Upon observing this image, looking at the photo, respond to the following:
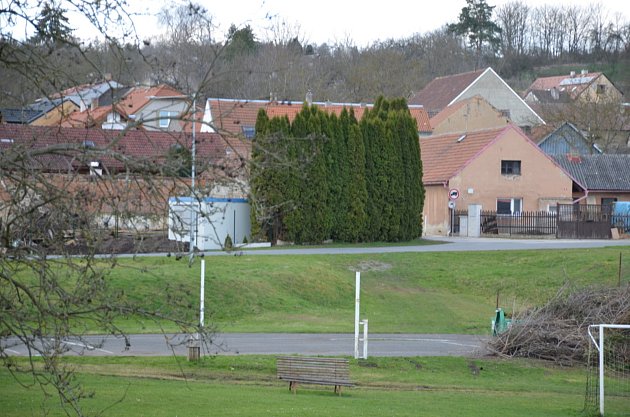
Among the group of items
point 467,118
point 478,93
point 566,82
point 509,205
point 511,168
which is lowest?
point 509,205

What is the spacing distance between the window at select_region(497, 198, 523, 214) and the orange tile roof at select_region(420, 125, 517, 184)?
126 inches

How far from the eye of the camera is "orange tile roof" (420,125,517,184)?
187 feet

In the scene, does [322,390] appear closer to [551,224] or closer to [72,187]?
[72,187]

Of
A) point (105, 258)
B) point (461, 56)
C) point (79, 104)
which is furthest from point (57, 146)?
point (461, 56)

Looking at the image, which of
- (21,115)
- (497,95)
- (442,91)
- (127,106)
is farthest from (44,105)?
(497,95)

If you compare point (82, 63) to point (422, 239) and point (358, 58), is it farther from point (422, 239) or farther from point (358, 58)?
point (358, 58)

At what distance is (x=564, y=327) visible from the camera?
26812 millimetres

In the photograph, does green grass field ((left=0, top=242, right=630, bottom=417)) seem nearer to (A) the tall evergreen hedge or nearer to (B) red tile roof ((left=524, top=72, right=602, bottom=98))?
(A) the tall evergreen hedge

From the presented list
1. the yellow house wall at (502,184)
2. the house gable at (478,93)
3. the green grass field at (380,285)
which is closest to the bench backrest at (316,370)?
the green grass field at (380,285)

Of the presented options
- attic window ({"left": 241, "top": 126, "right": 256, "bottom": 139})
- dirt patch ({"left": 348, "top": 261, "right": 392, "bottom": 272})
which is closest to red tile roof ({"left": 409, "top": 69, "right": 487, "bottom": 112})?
dirt patch ({"left": 348, "top": 261, "right": 392, "bottom": 272})

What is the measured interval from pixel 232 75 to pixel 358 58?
279 feet

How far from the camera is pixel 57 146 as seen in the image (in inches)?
350

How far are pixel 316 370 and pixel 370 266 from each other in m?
21.8

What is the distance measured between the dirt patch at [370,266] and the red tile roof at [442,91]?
48680 millimetres
